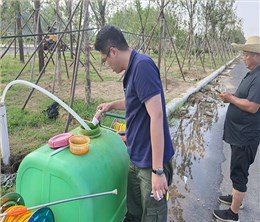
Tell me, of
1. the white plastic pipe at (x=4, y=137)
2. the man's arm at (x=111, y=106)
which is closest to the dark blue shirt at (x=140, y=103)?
the man's arm at (x=111, y=106)

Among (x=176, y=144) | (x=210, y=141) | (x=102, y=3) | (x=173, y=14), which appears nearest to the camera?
(x=176, y=144)

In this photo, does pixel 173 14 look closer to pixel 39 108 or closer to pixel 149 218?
pixel 39 108

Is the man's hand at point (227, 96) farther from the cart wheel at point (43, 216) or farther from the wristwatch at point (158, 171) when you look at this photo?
the cart wheel at point (43, 216)

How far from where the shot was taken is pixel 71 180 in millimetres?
1799

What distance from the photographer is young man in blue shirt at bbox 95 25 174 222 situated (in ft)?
5.41

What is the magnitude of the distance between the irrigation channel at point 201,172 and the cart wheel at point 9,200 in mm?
1481

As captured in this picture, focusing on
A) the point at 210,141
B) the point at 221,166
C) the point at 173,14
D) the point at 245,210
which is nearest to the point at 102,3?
the point at 173,14

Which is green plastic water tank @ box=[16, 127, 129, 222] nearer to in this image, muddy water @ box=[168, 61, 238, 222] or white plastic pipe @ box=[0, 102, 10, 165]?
muddy water @ box=[168, 61, 238, 222]

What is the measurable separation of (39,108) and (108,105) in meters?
3.77

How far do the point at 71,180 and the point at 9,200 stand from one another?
451mm

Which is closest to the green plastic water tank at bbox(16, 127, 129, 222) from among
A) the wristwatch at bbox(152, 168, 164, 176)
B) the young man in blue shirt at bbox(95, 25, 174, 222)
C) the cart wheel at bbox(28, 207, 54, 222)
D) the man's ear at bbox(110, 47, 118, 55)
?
the cart wheel at bbox(28, 207, 54, 222)

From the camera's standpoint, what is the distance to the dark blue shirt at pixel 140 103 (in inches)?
64.5

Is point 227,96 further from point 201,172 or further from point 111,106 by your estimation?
point 201,172

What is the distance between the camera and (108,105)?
235 cm
